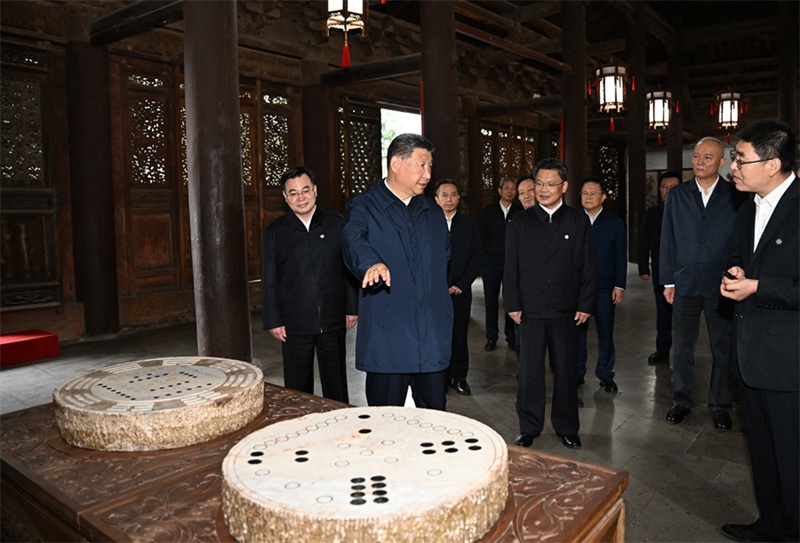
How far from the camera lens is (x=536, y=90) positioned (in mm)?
14336

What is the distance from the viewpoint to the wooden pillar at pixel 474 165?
11.8 m

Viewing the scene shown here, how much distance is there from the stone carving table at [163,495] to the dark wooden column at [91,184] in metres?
5.04

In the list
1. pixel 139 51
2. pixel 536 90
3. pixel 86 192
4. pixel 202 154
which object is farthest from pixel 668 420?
pixel 536 90

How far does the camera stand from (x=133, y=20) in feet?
19.1

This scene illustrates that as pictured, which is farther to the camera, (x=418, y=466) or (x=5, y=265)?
(x=5, y=265)

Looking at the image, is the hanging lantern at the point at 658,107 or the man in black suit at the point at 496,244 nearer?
the man in black suit at the point at 496,244

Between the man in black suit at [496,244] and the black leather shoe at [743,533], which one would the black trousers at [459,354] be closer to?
the man in black suit at [496,244]

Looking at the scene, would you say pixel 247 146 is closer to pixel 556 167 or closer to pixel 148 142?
pixel 148 142

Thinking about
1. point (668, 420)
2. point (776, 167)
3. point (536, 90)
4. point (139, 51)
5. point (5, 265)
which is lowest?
point (668, 420)

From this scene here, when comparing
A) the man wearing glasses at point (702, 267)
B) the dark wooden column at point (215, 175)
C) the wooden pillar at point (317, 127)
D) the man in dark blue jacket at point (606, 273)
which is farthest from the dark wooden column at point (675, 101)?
the dark wooden column at point (215, 175)

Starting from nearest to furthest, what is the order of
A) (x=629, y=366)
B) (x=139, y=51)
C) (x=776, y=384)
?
(x=776, y=384) → (x=629, y=366) → (x=139, y=51)

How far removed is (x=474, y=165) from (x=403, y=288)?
31.5 feet

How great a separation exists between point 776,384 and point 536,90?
1301cm

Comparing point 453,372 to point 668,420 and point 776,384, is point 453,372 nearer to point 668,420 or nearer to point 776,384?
point 668,420
